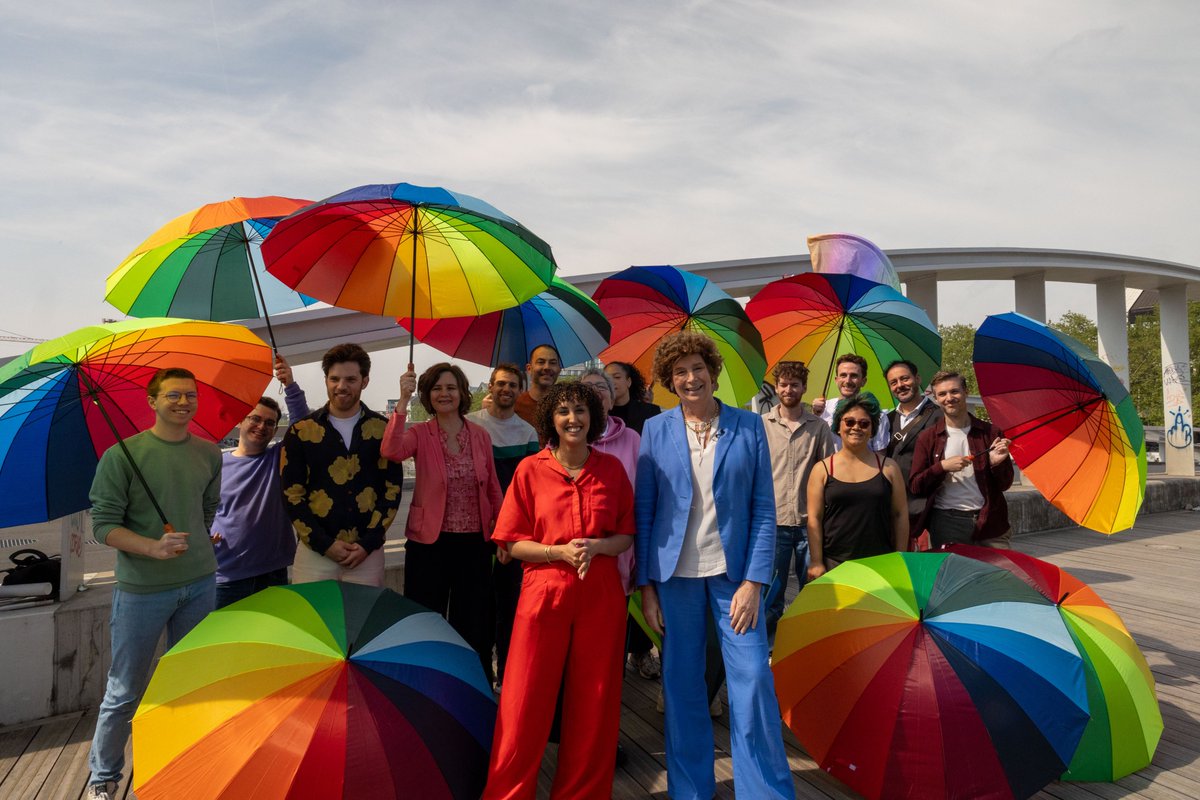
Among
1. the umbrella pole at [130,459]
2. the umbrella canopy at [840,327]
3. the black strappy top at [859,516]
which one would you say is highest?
the umbrella canopy at [840,327]

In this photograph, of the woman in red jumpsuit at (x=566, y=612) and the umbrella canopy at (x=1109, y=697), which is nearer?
the woman in red jumpsuit at (x=566, y=612)

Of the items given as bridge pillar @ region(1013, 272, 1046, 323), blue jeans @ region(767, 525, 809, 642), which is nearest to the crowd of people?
blue jeans @ region(767, 525, 809, 642)

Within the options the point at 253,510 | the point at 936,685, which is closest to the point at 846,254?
the point at 936,685

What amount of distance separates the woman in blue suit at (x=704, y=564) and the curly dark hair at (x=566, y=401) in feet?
0.80

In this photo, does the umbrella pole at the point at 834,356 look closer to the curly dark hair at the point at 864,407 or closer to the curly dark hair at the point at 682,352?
the curly dark hair at the point at 864,407

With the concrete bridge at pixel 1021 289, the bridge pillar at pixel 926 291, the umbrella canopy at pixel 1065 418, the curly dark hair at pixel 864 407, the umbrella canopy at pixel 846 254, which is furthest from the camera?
the bridge pillar at pixel 926 291

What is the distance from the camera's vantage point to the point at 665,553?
10.4 ft

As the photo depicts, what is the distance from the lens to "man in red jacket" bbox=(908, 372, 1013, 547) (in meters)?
4.15

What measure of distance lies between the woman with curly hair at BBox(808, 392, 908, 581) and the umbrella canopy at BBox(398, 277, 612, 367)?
1.61 meters

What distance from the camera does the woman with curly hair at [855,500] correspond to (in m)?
3.78

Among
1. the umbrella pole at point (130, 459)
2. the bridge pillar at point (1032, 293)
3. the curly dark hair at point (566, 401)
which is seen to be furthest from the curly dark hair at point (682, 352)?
the bridge pillar at point (1032, 293)

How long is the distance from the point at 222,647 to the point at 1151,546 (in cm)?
1009

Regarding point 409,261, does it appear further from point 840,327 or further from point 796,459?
point 840,327

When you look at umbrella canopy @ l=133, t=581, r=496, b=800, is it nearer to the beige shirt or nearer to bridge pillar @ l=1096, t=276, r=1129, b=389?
the beige shirt
